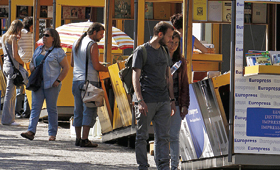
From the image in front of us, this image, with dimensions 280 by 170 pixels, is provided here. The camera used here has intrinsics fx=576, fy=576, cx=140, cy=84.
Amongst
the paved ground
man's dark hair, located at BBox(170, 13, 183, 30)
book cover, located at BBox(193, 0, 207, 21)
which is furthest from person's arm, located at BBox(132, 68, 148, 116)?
book cover, located at BBox(193, 0, 207, 21)

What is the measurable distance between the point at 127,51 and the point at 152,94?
1128 centimetres

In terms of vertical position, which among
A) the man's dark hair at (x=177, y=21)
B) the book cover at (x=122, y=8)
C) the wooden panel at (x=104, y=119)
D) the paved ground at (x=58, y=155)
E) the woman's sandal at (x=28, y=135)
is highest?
the book cover at (x=122, y=8)

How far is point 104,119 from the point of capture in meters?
9.29

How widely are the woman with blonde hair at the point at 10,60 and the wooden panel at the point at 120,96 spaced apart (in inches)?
94.4

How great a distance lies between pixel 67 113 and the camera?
38.1 ft

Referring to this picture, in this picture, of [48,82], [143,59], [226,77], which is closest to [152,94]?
[143,59]

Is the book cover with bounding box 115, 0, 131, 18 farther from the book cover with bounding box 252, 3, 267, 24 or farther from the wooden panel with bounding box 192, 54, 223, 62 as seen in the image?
the book cover with bounding box 252, 3, 267, 24

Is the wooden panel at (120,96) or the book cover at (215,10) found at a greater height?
the book cover at (215,10)

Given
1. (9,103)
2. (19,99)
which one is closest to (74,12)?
(19,99)

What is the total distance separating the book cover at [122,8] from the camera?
10391 mm

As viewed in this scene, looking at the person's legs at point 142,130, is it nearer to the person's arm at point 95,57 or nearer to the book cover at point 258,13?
the person's arm at point 95,57

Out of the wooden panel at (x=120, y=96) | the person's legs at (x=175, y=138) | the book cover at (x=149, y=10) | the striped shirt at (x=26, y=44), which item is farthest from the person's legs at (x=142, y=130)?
the striped shirt at (x=26, y=44)

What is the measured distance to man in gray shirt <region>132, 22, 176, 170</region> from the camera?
597 centimetres

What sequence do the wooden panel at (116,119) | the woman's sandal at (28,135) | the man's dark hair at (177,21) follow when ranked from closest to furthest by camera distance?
1. the man's dark hair at (177,21)
2. the woman's sandal at (28,135)
3. the wooden panel at (116,119)
